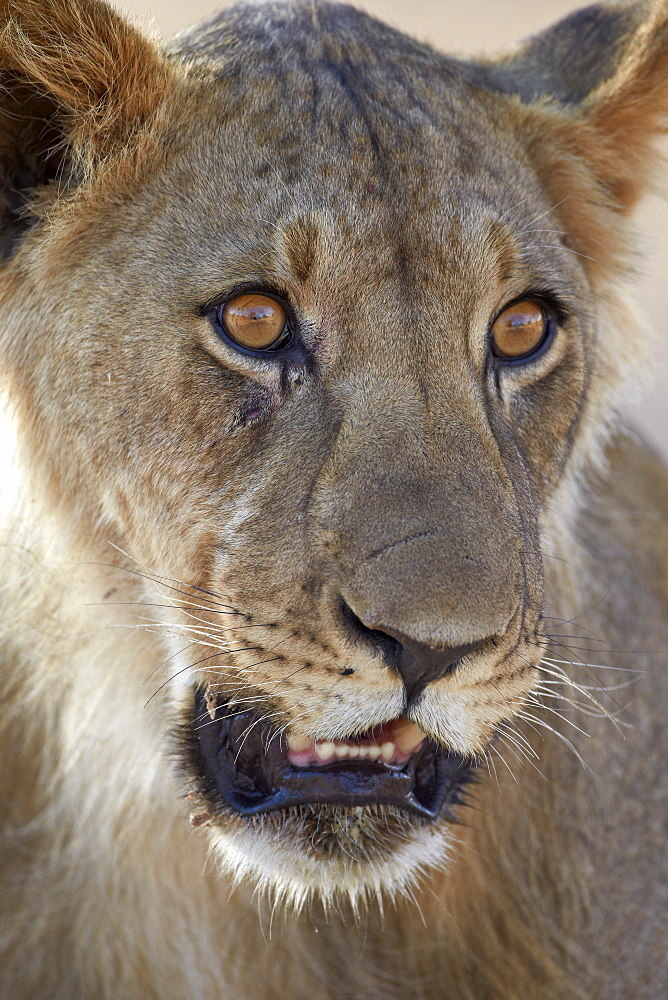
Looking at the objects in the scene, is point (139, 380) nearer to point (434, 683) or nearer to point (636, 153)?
point (434, 683)

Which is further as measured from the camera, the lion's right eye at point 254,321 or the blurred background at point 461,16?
the blurred background at point 461,16

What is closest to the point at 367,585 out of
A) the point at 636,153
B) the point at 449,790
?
the point at 449,790

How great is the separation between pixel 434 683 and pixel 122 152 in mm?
1067

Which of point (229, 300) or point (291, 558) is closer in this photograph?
point (291, 558)

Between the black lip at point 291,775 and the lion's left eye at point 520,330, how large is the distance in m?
0.72

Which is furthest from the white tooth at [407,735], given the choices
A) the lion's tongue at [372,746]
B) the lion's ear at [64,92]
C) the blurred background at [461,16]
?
the blurred background at [461,16]

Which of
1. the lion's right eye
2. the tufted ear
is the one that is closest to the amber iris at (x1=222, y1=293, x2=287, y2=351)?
the lion's right eye

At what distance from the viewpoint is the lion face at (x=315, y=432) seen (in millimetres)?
1746

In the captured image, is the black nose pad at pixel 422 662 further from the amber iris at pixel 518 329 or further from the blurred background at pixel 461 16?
the blurred background at pixel 461 16

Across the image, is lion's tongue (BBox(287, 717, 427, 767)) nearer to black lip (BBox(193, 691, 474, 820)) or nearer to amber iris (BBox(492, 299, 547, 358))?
black lip (BBox(193, 691, 474, 820))

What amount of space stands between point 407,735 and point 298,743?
6.8 inches

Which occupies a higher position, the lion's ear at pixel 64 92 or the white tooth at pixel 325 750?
the lion's ear at pixel 64 92

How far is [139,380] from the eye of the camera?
1.97 meters

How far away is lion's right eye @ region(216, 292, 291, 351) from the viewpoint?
1.96 m
